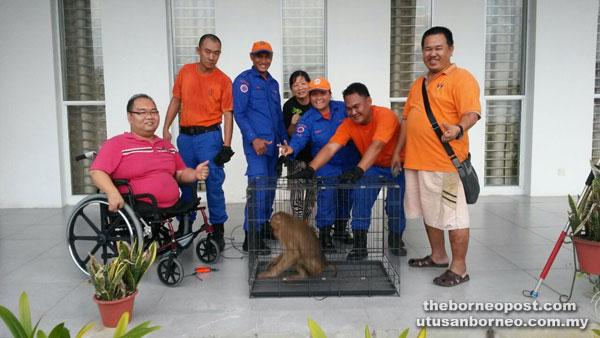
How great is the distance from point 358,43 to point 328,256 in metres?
3.11

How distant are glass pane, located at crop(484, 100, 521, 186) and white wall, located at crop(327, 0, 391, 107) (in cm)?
161

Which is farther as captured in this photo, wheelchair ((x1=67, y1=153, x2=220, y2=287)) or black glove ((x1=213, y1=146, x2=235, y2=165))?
black glove ((x1=213, y1=146, x2=235, y2=165))

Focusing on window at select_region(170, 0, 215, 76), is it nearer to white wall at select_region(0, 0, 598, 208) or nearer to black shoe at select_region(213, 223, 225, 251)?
white wall at select_region(0, 0, 598, 208)

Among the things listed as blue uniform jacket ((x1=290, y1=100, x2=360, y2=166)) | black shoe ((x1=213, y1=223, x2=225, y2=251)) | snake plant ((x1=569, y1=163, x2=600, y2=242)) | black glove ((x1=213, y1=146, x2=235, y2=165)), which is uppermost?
blue uniform jacket ((x1=290, y1=100, x2=360, y2=166))

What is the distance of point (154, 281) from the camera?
10.4ft

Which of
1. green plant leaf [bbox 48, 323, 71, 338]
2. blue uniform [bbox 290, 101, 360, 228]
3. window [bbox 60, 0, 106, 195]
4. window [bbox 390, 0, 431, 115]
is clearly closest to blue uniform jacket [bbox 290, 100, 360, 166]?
blue uniform [bbox 290, 101, 360, 228]

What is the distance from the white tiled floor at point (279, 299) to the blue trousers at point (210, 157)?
0.37 metres

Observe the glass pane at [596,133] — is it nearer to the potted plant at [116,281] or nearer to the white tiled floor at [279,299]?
the white tiled floor at [279,299]

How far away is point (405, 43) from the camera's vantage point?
19.7 ft

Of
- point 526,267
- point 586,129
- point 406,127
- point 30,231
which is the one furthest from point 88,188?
point 586,129

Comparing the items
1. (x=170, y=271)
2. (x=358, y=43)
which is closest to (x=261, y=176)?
(x=170, y=271)

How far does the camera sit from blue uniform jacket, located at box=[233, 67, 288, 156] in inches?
147

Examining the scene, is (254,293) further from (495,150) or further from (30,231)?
(495,150)

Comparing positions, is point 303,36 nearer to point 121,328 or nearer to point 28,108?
point 28,108
